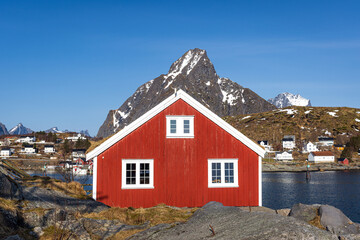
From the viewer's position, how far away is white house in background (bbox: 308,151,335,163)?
157 metres

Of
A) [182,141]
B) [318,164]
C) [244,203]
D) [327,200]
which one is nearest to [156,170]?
[182,141]

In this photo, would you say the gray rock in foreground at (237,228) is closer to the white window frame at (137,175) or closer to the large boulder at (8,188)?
the large boulder at (8,188)

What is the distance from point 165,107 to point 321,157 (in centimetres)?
Result: 14937

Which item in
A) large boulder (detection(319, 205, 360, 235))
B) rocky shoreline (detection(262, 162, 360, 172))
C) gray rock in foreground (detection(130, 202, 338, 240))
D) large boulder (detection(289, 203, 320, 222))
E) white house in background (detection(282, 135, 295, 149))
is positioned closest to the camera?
gray rock in foreground (detection(130, 202, 338, 240))

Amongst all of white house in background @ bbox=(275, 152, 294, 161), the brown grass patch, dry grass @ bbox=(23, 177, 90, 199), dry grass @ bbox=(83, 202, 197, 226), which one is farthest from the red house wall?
white house in background @ bbox=(275, 152, 294, 161)

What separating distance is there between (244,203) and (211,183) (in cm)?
243

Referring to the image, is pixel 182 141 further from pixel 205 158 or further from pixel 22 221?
pixel 22 221

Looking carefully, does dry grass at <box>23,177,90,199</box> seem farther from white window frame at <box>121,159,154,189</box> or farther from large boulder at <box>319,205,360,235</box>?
large boulder at <box>319,205,360,235</box>

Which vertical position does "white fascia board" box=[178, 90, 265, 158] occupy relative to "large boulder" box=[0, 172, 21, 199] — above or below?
above

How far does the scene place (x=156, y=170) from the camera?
2202 centimetres

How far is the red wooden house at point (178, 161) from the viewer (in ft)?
70.8

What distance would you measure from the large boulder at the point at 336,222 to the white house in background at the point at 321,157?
14997 cm

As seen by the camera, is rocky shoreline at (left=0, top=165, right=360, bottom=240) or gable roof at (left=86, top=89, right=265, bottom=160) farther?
gable roof at (left=86, top=89, right=265, bottom=160)

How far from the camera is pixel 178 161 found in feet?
73.3
